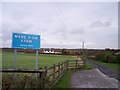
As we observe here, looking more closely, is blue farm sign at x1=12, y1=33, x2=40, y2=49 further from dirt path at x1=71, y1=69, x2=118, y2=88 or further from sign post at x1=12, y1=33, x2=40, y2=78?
dirt path at x1=71, y1=69, x2=118, y2=88

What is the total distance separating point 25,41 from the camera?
10.8m

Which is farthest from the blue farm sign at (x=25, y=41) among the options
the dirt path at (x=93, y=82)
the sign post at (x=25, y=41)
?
the dirt path at (x=93, y=82)

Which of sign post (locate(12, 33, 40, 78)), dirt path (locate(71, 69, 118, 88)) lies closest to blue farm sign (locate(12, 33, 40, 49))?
sign post (locate(12, 33, 40, 78))

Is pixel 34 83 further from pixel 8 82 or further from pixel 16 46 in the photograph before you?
pixel 16 46

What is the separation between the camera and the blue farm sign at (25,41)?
10.6m

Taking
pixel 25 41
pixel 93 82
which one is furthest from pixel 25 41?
pixel 93 82

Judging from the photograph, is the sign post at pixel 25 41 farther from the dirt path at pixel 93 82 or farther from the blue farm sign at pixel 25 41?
the dirt path at pixel 93 82

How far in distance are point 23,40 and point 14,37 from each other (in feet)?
1.51

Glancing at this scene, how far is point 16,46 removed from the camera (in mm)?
10586

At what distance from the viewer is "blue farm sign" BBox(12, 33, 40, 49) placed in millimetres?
10555

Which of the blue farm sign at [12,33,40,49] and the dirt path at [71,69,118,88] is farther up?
the blue farm sign at [12,33,40,49]

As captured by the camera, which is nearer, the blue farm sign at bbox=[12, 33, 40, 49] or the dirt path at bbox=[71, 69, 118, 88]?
the blue farm sign at bbox=[12, 33, 40, 49]

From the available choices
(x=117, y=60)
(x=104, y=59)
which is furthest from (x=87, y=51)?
(x=117, y=60)

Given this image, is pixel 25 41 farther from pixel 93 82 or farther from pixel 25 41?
pixel 93 82
